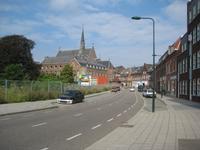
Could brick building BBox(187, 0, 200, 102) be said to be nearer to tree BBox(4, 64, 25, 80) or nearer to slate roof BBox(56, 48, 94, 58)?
tree BBox(4, 64, 25, 80)

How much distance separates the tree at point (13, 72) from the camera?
76250 mm

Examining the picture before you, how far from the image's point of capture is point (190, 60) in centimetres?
4419

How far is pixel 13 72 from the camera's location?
76.5 m

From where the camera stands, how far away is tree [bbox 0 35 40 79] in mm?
81488

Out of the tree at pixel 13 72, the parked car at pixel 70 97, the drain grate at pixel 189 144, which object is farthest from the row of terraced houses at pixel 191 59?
the tree at pixel 13 72

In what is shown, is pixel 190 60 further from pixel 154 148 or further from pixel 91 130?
pixel 154 148

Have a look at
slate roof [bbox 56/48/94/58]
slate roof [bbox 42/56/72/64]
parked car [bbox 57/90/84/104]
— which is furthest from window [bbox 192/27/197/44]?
slate roof [bbox 56/48/94/58]

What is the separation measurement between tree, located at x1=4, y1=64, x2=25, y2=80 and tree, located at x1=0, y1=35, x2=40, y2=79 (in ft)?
7.77

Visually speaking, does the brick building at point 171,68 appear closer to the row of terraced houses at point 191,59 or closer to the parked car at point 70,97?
the row of terraced houses at point 191,59

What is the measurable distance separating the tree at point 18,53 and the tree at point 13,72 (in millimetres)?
2368

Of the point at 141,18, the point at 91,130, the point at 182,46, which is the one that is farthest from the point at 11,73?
the point at 91,130

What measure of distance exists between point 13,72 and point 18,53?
25.1 feet

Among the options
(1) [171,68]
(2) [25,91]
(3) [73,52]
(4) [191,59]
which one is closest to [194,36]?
(4) [191,59]

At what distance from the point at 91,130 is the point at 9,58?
Result: 72.2 meters
